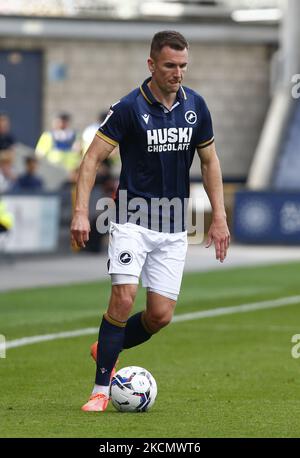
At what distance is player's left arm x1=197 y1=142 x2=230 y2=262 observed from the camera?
9.47 meters

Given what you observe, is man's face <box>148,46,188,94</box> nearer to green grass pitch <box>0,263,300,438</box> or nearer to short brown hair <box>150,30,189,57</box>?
short brown hair <box>150,30,189,57</box>

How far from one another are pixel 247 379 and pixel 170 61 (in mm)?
3208

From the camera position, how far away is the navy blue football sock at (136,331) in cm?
985

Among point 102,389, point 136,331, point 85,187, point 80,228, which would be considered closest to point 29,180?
point 136,331

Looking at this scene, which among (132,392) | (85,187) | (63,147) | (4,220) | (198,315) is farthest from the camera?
(63,147)

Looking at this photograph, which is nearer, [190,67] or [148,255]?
[148,255]

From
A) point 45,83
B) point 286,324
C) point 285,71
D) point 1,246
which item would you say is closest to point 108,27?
point 45,83

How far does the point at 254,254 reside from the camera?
2772cm

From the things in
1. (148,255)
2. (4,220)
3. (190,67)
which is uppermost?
(148,255)

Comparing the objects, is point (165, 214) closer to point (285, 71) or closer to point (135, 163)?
point (135, 163)

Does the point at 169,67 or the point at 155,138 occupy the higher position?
the point at 169,67

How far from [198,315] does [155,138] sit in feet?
25.1

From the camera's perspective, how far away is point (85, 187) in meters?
9.09

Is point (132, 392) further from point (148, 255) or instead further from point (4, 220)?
point (4, 220)
